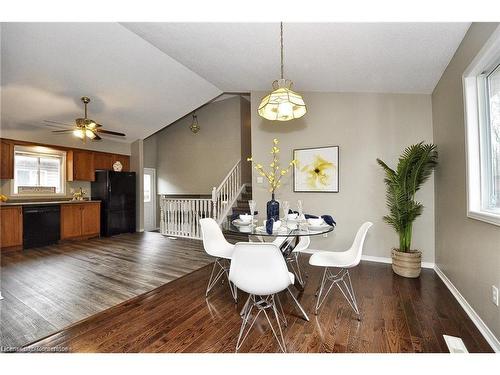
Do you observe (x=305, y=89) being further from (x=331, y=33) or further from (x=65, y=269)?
(x=65, y=269)

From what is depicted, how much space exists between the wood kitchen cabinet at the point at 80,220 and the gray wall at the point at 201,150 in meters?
2.31

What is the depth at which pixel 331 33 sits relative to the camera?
8.11 feet

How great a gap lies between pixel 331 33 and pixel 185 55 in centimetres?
230

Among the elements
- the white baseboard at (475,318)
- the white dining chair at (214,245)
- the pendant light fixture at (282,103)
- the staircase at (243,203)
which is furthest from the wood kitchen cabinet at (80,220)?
the white baseboard at (475,318)

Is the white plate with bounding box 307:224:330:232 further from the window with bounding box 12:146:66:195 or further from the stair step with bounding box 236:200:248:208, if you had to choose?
the window with bounding box 12:146:66:195

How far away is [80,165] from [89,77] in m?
2.72

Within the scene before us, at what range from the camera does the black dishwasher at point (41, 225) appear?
14.8 feet

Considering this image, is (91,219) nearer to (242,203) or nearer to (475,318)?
(242,203)

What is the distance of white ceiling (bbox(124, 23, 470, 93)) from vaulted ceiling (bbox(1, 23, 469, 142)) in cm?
1

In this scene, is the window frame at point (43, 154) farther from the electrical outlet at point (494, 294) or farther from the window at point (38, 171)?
the electrical outlet at point (494, 294)
